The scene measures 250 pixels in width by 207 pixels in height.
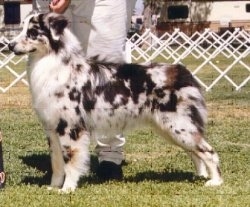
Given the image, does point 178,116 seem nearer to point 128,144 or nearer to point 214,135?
point 128,144

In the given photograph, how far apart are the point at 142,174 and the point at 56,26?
1.93m

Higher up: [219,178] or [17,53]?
[17,53]

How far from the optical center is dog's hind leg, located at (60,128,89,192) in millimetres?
Result: 6363

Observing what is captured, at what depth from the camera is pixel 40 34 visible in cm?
621

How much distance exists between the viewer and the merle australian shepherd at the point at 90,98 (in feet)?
20.6

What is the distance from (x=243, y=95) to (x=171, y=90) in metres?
8.22

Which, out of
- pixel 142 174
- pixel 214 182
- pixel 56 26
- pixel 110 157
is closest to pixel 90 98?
pixel 56 26

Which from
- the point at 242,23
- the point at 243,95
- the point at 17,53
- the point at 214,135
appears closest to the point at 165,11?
the point at 242,23

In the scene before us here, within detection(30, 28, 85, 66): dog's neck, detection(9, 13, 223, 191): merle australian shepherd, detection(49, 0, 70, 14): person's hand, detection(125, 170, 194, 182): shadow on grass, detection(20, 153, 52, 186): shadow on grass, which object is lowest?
detection(20, 153, 52, 186): shadow on grass

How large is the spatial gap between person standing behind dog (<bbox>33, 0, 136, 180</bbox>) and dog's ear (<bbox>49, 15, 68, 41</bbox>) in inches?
25.1

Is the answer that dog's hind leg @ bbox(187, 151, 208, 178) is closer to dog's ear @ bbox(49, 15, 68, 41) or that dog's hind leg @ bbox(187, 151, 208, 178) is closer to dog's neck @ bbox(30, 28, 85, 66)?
dog's neck @ bbox(30, 28, 85, 66)

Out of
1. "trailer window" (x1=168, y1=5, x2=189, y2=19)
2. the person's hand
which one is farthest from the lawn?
"trailer window" (x1=168, y1=5, x2=189, y2=19)

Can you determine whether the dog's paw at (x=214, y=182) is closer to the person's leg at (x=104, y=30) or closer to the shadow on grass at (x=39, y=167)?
the person's leg at (x=104, y=30)

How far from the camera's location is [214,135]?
9.70 meters
